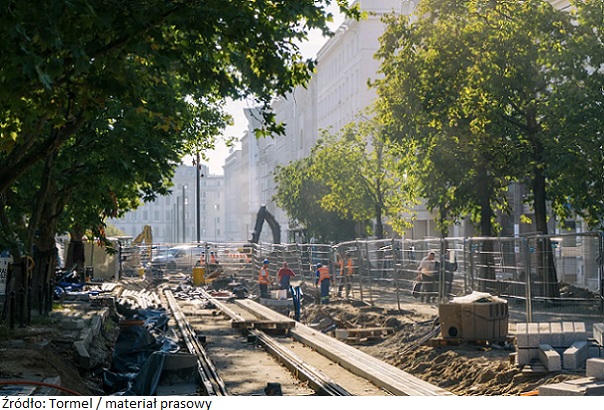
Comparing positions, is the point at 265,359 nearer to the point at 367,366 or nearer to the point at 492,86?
the point at 367,366

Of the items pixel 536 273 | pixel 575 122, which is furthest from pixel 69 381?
pixel 575 122

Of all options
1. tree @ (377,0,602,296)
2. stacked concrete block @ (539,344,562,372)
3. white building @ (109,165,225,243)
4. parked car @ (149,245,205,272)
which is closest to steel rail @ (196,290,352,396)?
stacked concrete block @ (539,344,562,372)

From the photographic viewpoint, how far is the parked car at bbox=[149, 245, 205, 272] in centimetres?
6606

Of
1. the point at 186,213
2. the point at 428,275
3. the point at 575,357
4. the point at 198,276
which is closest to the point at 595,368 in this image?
the point at 575,357

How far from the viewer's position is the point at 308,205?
63438mm

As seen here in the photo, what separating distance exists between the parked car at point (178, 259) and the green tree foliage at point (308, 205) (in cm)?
566

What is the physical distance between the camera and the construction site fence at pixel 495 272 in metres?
19.6

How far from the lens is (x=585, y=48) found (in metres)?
30.2

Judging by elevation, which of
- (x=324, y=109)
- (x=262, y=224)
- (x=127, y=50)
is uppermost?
(x=324, y=109)

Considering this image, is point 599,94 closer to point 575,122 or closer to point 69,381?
point 575,122

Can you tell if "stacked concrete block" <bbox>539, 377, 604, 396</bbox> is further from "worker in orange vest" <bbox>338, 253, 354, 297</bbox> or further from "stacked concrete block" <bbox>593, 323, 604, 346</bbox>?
"worker in orange vest" <bbox>338, 253, 354, 297</bbox>

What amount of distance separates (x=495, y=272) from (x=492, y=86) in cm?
1004

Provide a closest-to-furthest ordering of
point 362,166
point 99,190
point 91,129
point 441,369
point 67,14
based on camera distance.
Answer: point 67,14 < point 441,369 < point 91,129 < point 99,190 < point 362,166

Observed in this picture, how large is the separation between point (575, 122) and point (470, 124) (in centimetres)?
402
